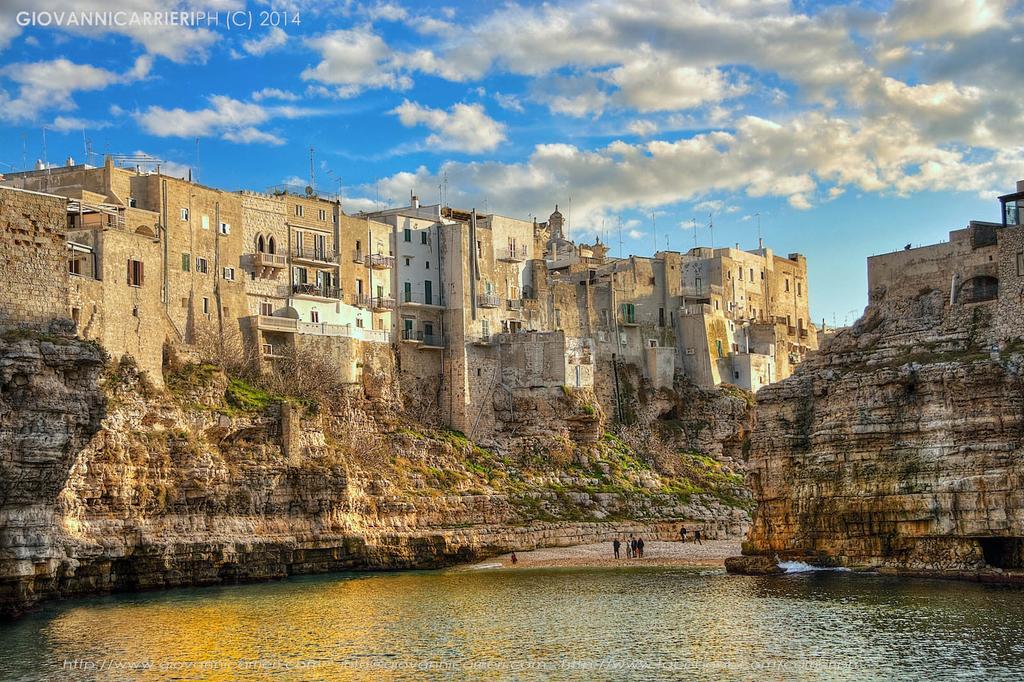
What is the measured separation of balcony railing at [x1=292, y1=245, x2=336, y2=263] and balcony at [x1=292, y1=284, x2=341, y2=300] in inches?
57.1

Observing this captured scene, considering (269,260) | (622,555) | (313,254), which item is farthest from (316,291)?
(622,555)

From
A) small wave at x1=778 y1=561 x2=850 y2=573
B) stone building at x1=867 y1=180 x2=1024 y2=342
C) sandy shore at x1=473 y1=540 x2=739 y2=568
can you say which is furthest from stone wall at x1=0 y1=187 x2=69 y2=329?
stone building at x1=867 y1=180 x2=1024 y2=342

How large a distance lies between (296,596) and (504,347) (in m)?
33.4

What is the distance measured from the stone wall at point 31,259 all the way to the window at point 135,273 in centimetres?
1495

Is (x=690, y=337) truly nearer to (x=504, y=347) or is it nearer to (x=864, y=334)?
(x=504, y=347)

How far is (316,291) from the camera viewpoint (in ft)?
274

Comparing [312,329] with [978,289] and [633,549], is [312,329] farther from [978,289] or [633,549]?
[978,289]

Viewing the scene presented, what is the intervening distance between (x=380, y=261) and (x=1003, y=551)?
4255cm

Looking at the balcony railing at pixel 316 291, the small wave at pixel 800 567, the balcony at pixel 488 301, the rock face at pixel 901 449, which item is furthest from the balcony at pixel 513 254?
the small wave at pixel 800 567

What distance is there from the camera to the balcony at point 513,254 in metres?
95.2

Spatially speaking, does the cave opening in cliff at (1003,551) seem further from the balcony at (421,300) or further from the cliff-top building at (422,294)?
the balcony at (421,300)

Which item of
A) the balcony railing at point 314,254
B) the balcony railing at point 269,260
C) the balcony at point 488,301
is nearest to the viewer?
the balcony railing at point 269,260

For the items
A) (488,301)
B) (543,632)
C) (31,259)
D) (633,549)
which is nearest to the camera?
(543,632)

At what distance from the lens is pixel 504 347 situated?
3632 inches
